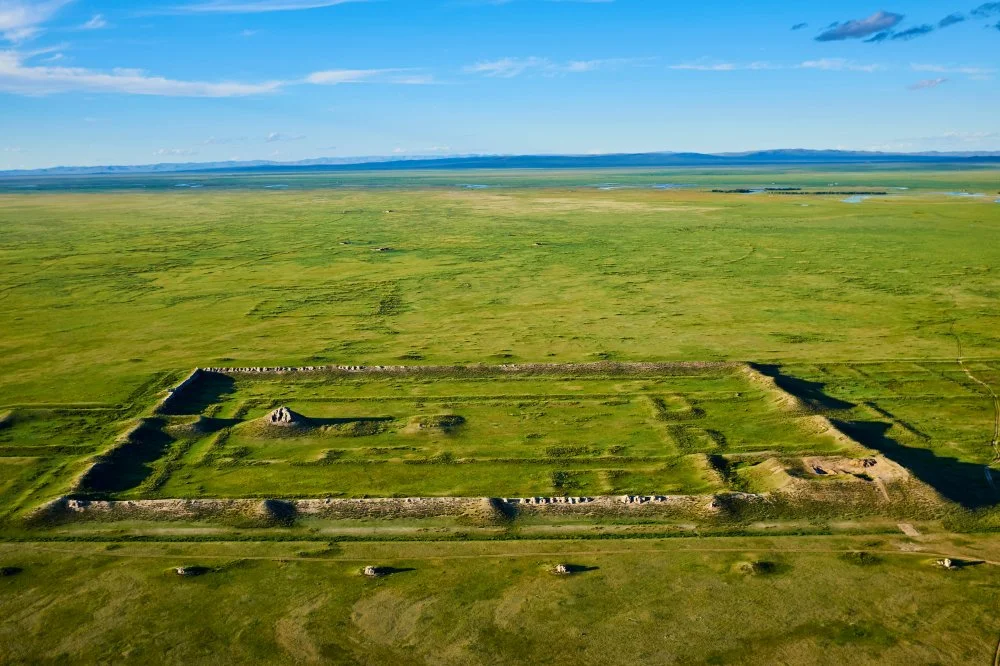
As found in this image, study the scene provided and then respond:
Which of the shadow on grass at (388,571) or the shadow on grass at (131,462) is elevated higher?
the shadow on grass at (131,462)

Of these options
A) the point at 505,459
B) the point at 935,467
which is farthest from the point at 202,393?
the point at 935,467

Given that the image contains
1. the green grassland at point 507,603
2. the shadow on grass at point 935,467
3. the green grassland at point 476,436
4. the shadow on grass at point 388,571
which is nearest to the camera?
the green grassland at point 507,603

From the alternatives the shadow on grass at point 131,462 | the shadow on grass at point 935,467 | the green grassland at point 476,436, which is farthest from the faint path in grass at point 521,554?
the shadow on grass at point 131,462

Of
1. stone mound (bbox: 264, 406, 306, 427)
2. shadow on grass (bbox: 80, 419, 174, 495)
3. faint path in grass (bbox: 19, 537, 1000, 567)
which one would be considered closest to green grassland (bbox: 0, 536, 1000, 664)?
faint path in grass (bbox: 19, 537, 1000, 567)

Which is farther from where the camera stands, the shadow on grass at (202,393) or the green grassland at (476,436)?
the shadow on grass at (202,393)

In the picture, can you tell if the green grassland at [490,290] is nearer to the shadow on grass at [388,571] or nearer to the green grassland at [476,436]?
the green grassland at [476,436]
